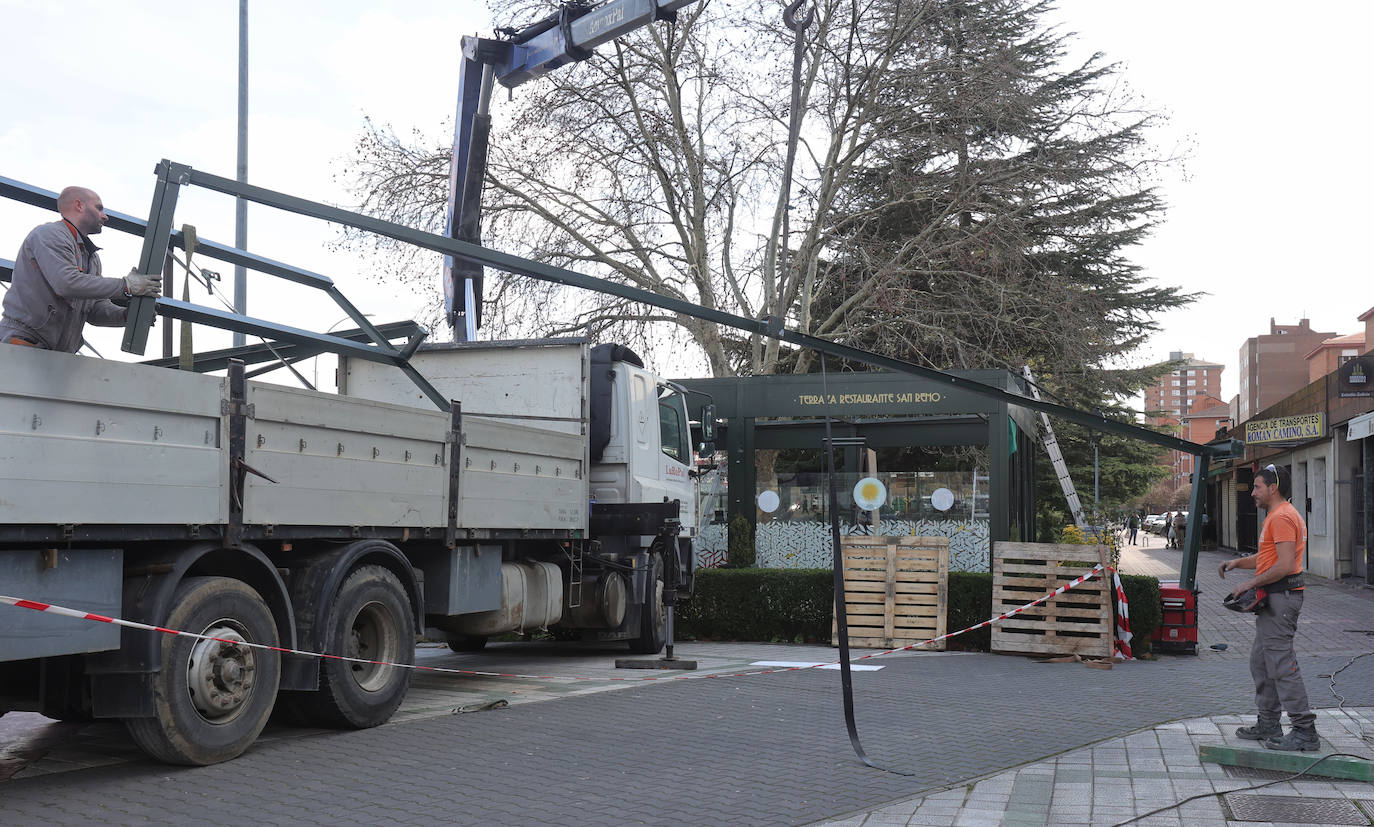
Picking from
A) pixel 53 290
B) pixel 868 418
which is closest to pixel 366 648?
pixel 53 290

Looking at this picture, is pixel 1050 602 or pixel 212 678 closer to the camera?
pixel 212 678

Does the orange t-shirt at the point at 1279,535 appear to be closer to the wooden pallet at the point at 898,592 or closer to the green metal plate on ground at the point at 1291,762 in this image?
the green metal plate on ground at the point at 1291,762

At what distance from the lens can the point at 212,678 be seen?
650 centimetres

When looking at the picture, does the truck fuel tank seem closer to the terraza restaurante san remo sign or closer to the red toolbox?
the red toolbox

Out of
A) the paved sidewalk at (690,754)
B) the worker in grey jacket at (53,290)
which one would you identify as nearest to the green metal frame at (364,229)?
the worker in grey jacket at (53,290)

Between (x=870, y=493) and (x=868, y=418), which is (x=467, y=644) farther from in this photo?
(x=868, y=418)

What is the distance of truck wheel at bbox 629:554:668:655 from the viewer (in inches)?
488

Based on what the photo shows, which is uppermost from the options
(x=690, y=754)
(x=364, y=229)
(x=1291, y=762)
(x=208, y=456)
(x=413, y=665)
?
(x=364, y=229)

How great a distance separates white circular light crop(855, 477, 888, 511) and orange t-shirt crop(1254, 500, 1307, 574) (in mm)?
8847

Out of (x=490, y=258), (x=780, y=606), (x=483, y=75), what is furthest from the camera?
(x=483, y=75)

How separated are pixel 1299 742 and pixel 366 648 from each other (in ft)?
19.1

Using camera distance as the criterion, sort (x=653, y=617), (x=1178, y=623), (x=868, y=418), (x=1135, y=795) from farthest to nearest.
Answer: (x=868, y=418) → (x=1178, y=623) → (x=653, y=617) → (x=1135, y=795)

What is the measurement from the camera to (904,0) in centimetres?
2103

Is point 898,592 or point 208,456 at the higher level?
point 208,456
